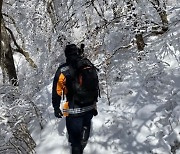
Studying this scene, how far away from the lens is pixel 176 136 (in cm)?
496

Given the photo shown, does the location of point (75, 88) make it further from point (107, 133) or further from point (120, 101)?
point (120, 101)

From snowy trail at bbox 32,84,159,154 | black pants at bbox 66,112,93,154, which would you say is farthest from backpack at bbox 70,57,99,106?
snowy trail at bbox 32,84,159,154

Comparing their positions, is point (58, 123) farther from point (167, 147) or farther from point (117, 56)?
point (117, 56)

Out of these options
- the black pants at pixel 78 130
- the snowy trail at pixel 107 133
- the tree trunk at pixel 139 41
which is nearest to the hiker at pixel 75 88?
the black pants at pixel 78 130

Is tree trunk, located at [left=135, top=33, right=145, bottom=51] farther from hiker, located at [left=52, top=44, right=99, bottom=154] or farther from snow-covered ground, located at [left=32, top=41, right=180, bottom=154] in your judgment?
hiker, located at [left=52, top=44, right=99, bottom=154]

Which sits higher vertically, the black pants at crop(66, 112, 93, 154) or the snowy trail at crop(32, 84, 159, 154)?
the black pants at crop(66, 112, 93, 154)

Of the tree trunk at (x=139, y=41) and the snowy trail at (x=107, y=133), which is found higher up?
the tree trunk at (x=139, y=41)

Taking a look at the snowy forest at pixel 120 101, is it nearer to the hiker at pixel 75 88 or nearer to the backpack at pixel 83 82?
the hiker at pixel 75 88

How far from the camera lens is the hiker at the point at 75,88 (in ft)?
14.9

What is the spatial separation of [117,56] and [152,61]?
106 centimetres

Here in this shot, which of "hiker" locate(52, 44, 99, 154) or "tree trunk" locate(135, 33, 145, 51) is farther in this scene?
"tree trunk" locate(135, 33, 145, 51)

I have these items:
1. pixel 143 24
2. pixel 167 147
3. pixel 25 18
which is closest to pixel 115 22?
pixel 143 24

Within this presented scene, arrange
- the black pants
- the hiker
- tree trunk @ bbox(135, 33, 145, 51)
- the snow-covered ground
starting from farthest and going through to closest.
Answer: tree trunk @ bbox(135, 33, 145, 51) → the snow-covered ground → the black pants → the hiker

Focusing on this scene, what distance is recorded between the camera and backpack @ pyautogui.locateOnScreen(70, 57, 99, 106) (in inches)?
179
